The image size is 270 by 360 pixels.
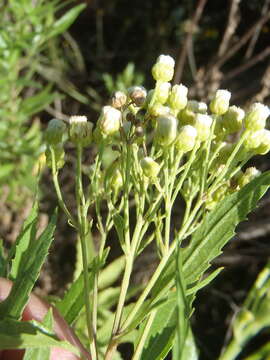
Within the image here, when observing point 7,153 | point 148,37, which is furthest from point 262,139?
point 148,37

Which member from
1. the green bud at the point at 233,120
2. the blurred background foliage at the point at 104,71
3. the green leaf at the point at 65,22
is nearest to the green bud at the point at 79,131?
the blurred background foliage at the point at 104,71

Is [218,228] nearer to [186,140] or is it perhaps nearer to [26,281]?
[186,140]

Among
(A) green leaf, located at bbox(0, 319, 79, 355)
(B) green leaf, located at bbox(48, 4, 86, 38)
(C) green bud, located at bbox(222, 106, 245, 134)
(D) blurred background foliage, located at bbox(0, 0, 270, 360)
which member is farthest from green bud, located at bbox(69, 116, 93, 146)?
(B) green leaf, located at bbox(48, 4, 86, 38)

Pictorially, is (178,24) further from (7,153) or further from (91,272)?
(91,272)

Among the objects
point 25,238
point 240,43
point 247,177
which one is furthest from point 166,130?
point 240,43

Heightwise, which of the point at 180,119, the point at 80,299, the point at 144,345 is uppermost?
the point at 180,119

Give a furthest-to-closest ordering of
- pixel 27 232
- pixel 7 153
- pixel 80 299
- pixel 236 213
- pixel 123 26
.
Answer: pixel 123 26 < pixel 7 153 < pixel 80 299 < pixel 27 232 < pixel 236 213

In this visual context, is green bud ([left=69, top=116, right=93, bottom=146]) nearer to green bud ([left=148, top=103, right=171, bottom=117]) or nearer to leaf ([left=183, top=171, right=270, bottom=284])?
green bud ([left=148, top=103, right=171, bottom=117])
